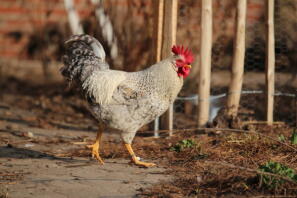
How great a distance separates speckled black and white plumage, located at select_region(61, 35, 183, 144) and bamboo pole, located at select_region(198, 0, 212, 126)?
3.54ft

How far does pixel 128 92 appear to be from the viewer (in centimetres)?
568

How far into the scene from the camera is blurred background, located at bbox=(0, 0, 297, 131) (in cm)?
806

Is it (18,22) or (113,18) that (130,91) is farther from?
(18,22)

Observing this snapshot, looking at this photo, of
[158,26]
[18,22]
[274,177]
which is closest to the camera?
[274,177]

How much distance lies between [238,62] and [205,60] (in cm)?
50

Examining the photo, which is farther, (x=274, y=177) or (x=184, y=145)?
(x=184, y=145)

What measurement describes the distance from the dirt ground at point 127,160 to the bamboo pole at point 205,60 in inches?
11.2

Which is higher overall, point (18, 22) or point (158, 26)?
point (18, 22)

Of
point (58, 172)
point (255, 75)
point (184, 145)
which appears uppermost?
point (255, 75)

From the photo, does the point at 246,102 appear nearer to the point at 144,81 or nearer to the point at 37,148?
the point at 144,81

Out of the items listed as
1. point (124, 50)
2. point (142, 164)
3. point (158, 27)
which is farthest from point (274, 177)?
point (124, 50)

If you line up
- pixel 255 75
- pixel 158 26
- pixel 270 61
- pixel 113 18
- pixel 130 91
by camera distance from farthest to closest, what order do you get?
pixel 255 75 → pixel 113 18 → pixel 270 61 → pixel 158 26 → pixel 130 91

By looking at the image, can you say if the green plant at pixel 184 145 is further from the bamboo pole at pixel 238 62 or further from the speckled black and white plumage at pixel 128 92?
the bamboo pole at pixel 238 62

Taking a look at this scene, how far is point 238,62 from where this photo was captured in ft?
23.0
